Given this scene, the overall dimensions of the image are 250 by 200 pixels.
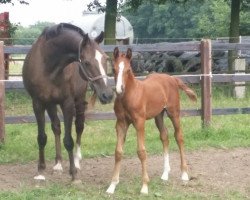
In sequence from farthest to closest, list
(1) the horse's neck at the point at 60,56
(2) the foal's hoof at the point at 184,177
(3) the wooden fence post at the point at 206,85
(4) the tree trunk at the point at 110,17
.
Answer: (4) the tree trunk at the point at 110,17, (3) the wooden fence post at the point at 206,85, (2) the foal's hoof at the point at 184,177, (1) the horse's neck at the point at 60,56

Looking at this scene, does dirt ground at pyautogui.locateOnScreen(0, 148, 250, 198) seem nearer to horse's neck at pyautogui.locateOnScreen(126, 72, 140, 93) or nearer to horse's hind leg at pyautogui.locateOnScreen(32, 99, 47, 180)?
horse's hind leg at pyautogui.locateOnScreen(32, 99, 47, 180)

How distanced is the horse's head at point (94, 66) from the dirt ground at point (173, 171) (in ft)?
4.23

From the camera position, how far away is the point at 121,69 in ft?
18.1

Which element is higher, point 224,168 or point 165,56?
point 165,56

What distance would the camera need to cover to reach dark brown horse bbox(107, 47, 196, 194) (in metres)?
5.57

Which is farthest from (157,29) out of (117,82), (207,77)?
(117,82)

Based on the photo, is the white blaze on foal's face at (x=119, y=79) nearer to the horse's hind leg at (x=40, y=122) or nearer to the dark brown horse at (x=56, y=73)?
the dark brown horse at (x=56, y=73)

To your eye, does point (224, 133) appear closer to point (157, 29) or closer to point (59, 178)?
point (59, 178)

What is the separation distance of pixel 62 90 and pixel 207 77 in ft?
12.6

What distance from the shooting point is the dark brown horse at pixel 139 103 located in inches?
219

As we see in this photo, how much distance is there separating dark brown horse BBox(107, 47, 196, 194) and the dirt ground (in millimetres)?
443

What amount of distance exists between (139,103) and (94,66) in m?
0.65

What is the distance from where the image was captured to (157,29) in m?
66.6

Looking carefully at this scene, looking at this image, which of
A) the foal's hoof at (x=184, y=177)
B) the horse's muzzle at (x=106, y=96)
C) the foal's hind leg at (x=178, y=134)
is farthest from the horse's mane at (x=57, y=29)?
the foal's hoof at (x=184, y=177)
